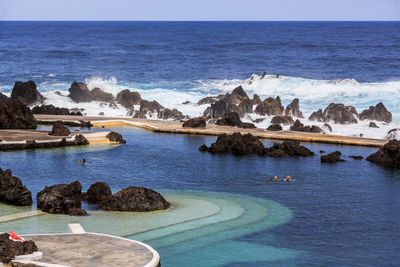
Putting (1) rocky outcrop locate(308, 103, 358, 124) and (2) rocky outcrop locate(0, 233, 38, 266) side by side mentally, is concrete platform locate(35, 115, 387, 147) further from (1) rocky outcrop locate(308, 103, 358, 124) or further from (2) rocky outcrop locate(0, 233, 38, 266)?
(2) rocky outcrop locate(0, 233, 38, 266)

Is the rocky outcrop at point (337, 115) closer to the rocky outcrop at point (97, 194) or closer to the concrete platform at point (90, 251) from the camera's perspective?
the rocky outcrop at point (97, 194)

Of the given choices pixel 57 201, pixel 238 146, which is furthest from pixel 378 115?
pixel 57 201

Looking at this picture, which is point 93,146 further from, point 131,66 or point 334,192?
point 131,66

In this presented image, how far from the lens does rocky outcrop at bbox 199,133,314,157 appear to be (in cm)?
4438

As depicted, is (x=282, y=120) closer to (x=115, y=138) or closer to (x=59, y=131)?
(x=115, y=138)

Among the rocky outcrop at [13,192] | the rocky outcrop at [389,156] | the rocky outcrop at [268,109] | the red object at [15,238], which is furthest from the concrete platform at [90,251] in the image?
the rocky outcrop at [268,109]

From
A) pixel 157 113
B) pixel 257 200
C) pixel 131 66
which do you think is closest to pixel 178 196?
pixel 257 200

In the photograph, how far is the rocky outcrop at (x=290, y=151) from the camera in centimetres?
4422

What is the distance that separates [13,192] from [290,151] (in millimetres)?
19344

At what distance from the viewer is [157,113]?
70375 mm

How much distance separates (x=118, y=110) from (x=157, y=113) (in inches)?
235

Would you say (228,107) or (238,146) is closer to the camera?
(238,146)

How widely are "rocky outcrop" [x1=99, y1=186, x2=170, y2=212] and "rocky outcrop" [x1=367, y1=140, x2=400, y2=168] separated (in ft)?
55.3

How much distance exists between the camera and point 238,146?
1775 inches
